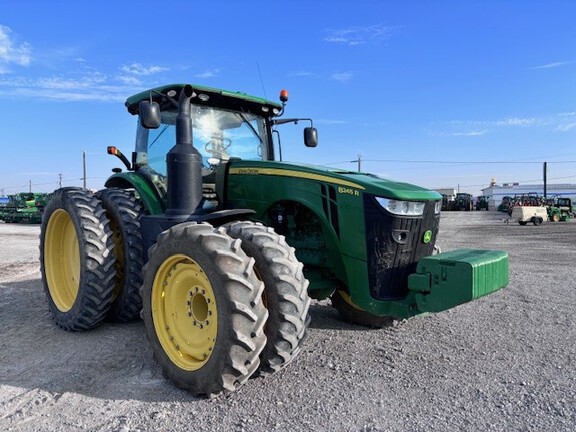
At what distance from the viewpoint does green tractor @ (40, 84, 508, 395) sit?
3285 millimetres

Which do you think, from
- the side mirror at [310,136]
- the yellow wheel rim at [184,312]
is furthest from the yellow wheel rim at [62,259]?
the side mirror at [310,136]

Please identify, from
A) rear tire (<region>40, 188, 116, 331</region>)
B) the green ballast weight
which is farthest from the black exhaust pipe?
the green ballast weight

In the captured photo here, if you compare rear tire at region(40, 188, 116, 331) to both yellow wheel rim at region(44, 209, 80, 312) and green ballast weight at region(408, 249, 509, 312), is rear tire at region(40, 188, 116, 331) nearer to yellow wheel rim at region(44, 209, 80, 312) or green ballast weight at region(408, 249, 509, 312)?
yellow wheel rim at region(44, 209, 80, 312)

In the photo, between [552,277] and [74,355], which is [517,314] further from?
[74,355]

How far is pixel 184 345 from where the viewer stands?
3.64 meters

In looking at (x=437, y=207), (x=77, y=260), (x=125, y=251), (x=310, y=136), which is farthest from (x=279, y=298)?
(x=77, y=260)

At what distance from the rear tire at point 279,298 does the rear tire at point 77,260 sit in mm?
1975

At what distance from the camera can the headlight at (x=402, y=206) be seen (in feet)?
12.5

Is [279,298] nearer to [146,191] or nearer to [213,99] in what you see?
[146,191]

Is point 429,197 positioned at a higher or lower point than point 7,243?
higher

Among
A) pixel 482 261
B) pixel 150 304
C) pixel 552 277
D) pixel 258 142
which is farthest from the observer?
pixel 552 277

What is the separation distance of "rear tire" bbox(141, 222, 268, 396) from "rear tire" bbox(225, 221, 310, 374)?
0.41 feet

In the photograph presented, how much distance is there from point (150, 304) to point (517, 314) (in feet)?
13.9

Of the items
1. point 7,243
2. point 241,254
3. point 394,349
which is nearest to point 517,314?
point 394,349
